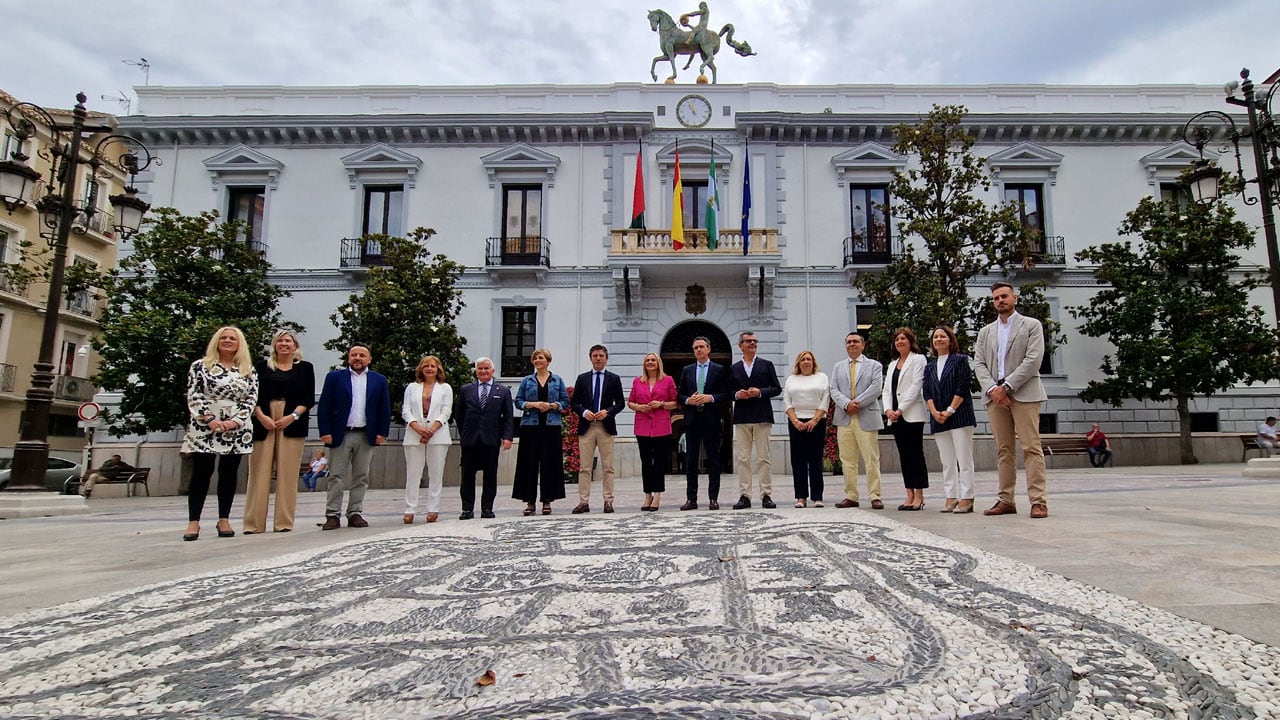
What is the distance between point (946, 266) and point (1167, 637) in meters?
16.1

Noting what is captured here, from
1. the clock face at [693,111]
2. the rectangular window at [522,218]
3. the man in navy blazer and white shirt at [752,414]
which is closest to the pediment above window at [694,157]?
the clock face at [693,111]

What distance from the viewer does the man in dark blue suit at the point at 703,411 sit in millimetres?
6949

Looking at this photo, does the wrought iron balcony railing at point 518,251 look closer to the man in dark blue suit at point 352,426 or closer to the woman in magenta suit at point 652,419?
the woman in magenta suit at point 652,419

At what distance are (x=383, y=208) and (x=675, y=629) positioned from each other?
63.2 feet

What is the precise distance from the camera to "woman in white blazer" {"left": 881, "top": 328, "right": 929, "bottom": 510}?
633 cm

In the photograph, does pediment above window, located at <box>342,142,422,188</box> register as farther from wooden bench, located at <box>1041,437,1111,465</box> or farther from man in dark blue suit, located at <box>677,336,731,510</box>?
wooden bench, located at <box>1041,437,1111,465</box>

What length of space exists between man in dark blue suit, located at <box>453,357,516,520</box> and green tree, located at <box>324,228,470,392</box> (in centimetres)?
912

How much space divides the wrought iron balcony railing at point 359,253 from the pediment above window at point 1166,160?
20.9 m

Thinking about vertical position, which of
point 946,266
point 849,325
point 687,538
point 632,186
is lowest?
point 687,538

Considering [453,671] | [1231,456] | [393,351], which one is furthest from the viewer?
[1231,456]

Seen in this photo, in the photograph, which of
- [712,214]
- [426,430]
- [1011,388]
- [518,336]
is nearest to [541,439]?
[426,430]

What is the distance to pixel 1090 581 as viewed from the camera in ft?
8.72

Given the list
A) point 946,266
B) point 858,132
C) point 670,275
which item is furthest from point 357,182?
point 946,266

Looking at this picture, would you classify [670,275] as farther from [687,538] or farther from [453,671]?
[453,671]
